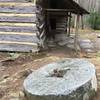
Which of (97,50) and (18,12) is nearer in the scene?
(18,12)

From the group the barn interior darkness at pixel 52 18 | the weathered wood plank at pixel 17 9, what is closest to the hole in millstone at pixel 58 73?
the weathered wood plank at pixel 17 9

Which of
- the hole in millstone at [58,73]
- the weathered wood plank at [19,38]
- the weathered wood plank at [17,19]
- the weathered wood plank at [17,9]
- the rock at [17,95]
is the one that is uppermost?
the weathered wood plank at [17,9]

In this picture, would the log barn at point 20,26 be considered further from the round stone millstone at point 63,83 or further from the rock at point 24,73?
the round stone millstone at point 63,83

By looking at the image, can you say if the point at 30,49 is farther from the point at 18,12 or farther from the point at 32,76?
the point at 32,76

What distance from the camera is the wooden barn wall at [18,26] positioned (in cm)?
753

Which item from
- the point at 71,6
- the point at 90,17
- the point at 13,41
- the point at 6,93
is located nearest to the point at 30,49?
the point at 13,41

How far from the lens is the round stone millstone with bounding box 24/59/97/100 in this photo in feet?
13.9

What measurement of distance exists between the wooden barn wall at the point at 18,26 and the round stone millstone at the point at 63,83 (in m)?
2.35

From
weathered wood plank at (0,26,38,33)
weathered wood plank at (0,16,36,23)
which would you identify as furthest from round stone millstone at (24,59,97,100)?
weathered wood plank at (0,16,36,23)

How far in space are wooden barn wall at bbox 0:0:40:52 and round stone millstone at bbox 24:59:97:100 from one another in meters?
2.35

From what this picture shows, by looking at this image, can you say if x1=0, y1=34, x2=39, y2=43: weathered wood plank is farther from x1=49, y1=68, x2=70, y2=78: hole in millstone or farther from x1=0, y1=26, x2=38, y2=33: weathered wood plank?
x1=49, y1=68, x2=70, y2=78: hole in millstone

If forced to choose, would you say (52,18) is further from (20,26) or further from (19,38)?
(19,38)

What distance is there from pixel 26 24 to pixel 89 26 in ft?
21.8

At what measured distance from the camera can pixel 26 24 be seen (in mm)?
7629
